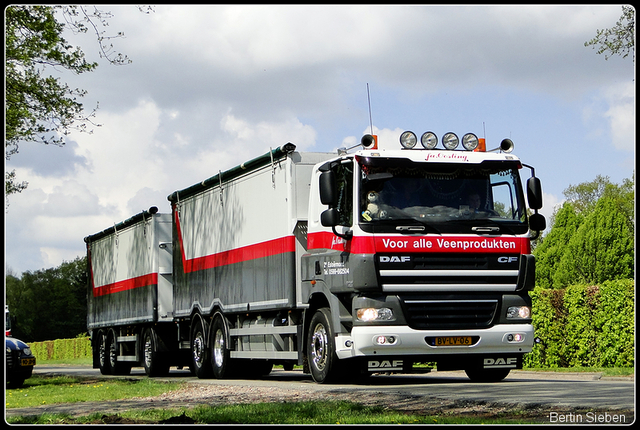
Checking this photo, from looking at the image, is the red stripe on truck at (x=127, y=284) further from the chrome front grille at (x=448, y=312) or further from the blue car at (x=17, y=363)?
the chrome front grille at (x=448, y=312)

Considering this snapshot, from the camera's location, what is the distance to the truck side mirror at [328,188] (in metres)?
13.2

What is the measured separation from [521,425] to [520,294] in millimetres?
6004

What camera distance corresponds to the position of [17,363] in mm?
18844

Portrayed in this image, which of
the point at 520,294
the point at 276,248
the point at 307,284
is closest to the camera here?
the point at 520,294

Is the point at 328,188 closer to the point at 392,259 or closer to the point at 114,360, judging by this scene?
the point at 392,259

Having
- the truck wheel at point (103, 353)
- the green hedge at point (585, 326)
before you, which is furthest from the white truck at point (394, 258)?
the truck wheel at point (103, 353)

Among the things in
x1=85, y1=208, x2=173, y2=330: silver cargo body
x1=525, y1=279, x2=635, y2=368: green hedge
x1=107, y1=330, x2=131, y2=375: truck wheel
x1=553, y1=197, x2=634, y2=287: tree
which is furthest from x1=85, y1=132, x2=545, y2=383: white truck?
x1=553, y1=197, x2=634, y2=287: tree

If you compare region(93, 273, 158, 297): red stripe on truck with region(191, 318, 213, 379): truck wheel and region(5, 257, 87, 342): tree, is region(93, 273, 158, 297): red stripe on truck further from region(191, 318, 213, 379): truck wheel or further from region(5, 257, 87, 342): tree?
region(5, 257, 87, 342): tree

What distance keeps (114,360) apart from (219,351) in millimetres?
8175

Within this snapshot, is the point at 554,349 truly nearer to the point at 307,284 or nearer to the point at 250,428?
the point at 307,284

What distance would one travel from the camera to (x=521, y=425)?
7840 mm

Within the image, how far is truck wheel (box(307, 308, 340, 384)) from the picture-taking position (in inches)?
540

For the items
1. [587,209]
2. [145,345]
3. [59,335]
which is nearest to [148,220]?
[145,345]

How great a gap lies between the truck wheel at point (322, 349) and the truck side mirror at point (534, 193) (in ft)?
11.3
